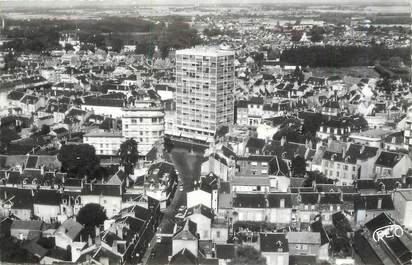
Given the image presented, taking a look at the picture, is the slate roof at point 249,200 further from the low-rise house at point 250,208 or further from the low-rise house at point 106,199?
the low-rise house at point 106,199

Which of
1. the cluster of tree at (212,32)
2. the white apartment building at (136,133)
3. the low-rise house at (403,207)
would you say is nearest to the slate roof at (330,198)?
the low-rise house at (403,207)

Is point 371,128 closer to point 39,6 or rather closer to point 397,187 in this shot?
point 397,187

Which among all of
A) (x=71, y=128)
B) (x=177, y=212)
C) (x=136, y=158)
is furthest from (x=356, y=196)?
(x=71, y=128)

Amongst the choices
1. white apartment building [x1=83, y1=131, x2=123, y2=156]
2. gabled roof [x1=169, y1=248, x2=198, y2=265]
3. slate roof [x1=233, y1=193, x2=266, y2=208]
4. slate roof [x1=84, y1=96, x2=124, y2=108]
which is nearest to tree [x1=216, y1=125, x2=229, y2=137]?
white apartment building [x1=83, y1=131, x2=123, y2=156]

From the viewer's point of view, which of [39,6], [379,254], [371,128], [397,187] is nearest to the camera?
[379,254]

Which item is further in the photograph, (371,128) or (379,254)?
(371,128)

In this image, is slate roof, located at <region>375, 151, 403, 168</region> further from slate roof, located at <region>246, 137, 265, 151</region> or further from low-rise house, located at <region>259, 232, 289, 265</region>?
low-rise house, located at <region>259, 232, 289, 265</region>

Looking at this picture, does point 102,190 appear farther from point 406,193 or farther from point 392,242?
point 406,193
